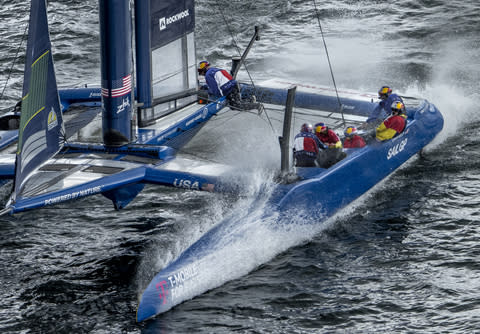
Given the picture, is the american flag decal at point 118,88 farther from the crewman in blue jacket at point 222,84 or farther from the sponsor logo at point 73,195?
the crewman in blue jacket at point 222,84

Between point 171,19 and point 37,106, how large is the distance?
3247 millimetres

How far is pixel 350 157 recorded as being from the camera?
9.66m

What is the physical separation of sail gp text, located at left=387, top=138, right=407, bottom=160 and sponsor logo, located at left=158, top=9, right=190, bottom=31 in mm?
3425

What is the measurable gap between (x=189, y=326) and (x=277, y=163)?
303 centimetres

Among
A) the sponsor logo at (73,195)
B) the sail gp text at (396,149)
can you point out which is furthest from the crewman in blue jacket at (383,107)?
the sponsor logo at (73,195)

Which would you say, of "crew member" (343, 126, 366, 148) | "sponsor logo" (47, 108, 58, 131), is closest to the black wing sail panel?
"sponsor logo" (47, 108, 58, 131)

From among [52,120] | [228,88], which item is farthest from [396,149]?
[52,120]

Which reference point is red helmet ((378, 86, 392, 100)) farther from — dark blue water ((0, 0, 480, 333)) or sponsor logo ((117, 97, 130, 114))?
sponsor logo ((117, 97, 130, 114))

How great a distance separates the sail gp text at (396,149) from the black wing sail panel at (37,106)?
4393 mm

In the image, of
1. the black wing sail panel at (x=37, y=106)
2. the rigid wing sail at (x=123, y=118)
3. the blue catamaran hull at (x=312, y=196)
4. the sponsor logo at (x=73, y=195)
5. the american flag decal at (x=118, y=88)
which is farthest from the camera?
the american flag decal at (x=118, y=88)

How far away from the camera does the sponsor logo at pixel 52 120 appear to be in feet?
26.8

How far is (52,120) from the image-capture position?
8242 millimetres

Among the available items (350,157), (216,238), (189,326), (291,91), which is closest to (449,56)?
(350,157)

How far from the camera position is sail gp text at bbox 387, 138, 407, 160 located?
10.3 meters
